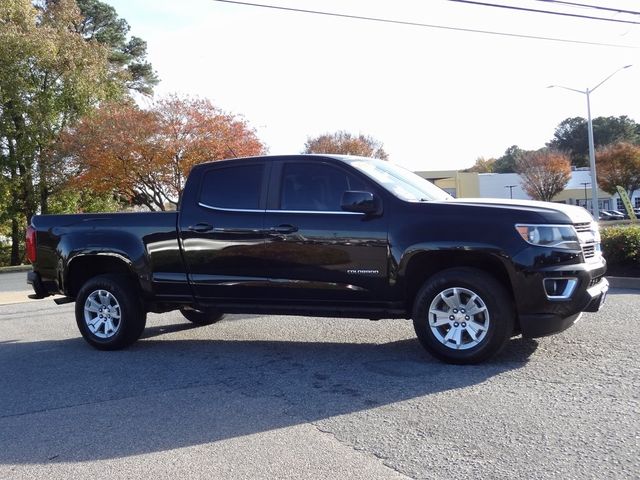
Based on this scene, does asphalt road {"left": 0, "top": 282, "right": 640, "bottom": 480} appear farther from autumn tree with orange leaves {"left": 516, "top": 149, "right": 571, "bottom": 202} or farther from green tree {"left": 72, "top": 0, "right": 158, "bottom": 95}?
autumn tree with orange leaves {"left": 516, "top": 149, "right": 571, "bottom": 202}

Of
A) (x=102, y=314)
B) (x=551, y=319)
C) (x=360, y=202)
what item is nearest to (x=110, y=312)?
(x=102, y=314)

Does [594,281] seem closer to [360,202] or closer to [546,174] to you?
[360,202]

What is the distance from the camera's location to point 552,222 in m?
5.98

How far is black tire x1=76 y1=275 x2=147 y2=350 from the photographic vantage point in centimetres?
761

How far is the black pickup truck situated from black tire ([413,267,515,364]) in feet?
0.03

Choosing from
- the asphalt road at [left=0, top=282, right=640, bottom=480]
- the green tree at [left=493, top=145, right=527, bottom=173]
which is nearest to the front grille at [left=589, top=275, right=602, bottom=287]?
the asphalt road at [left=0, top=282, right=640, bottom=480]

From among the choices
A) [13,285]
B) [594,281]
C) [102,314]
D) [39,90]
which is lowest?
[13,285]

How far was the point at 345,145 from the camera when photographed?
58.7 metres

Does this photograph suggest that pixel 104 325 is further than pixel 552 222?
Yes

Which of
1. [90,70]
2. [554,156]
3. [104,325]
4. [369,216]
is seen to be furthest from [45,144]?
[554,156]

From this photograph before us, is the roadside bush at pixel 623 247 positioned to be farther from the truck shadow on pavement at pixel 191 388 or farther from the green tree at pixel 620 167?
the green tree at pixel 620 167

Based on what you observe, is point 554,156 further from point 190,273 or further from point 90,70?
point 190,273

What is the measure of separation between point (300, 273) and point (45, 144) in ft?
105

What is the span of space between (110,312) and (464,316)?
157 inches
